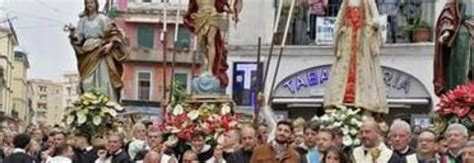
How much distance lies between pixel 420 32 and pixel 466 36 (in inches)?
772

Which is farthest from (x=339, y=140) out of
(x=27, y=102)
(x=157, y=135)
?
(x=27, y=102)

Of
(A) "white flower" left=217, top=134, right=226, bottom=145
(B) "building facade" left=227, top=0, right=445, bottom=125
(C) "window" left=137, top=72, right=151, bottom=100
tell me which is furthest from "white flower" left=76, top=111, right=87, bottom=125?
(C) "window" left=137, top=72, right=151, bottom=100

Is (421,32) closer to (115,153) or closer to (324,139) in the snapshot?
(115,153)

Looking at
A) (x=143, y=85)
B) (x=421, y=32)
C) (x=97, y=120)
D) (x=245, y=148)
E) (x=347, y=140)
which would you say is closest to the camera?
(x=245, y=148)

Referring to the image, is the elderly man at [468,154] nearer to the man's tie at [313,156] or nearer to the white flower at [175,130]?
the man's tie at [313,156]

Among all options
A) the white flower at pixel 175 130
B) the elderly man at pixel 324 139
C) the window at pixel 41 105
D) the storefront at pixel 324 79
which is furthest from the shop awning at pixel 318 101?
the window at pixel 41 105

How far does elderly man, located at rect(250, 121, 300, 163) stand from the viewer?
13148mm

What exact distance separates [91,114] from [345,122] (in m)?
4.13

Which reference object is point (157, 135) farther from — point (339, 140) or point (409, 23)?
point (409, 23)

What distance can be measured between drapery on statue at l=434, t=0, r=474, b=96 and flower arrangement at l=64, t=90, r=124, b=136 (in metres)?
4.18

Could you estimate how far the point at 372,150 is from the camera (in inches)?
481

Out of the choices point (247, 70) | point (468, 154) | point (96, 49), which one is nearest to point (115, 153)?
Answer: point (96, 49)

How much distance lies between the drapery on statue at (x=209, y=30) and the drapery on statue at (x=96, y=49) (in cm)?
120

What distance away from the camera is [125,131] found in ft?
A: 58.4
